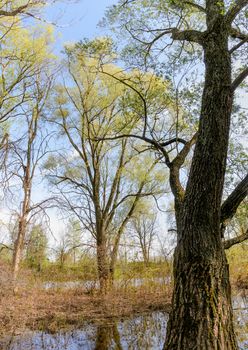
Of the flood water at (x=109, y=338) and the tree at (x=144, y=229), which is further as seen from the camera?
the tree at (x=144, y=229)

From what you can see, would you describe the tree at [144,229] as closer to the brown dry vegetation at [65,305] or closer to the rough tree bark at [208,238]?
the brown dry vegetation at [65,305]

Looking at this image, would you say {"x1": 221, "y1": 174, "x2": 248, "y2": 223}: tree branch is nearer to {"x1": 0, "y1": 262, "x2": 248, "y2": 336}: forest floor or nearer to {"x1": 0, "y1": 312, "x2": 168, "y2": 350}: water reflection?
{"x1": 0, "y1": 312, "x2": 168, "y2": 350}: water reflection

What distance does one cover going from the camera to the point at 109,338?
8508 mm

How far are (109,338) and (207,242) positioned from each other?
5.47 m

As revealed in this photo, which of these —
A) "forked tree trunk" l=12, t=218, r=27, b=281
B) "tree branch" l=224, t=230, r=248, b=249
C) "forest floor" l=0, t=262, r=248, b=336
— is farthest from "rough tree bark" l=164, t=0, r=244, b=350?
"forked tree trunk" l=12, t=218, r=27, b=281

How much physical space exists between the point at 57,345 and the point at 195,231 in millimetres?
5540

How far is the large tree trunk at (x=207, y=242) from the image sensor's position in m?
3.97

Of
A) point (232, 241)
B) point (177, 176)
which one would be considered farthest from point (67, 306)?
point (232, 241)

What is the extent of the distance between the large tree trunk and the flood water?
3.85 m

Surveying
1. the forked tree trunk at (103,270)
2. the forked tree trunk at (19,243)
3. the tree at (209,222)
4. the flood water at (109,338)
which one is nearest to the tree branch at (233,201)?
the tree at (209,222)

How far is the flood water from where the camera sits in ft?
25.5

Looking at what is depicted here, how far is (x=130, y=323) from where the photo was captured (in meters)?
10.2

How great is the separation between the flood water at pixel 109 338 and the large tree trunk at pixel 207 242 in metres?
3.85

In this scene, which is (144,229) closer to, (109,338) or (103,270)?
(103,270)
